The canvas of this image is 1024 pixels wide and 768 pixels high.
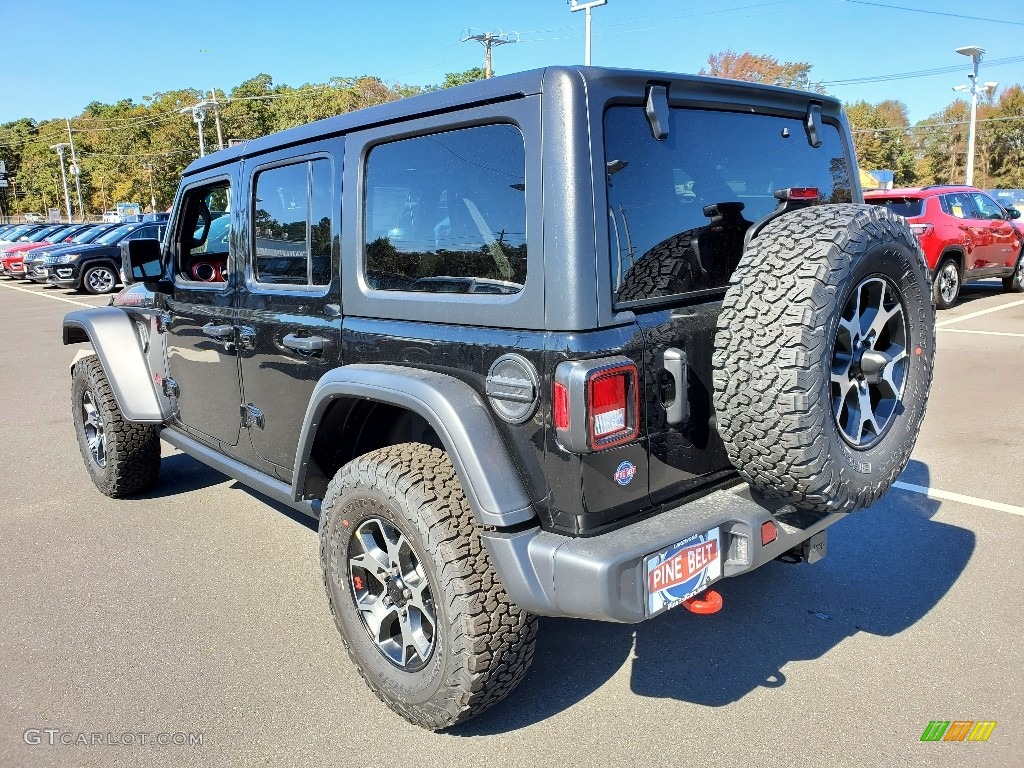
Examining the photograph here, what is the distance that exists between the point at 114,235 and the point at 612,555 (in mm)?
22631

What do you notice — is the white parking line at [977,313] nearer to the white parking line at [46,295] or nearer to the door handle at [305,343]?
the door handle at [305,343]

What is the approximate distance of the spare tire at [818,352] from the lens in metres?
2.11

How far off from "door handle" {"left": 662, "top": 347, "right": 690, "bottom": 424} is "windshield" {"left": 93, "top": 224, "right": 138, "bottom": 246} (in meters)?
21.2

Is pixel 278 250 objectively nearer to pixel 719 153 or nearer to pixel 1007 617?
pixel 719 153

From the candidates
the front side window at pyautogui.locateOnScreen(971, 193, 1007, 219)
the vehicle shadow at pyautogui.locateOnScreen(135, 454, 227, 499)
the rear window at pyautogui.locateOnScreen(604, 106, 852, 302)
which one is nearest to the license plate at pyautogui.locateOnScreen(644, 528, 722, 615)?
the rear window at pyautogui.locateOnScreen(604, 106, 852, 302)

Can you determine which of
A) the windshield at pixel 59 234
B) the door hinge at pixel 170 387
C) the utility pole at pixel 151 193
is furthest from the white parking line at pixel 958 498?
the utility pole at pixel 151 193

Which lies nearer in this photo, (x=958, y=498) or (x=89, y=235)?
(x=958, y=498)

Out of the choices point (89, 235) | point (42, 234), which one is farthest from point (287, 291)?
point (42, 234)

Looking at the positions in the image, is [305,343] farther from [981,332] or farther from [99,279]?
[99,279]

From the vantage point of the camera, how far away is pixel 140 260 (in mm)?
4250

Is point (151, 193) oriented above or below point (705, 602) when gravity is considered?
above

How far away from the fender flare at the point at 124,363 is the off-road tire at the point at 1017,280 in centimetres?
1379

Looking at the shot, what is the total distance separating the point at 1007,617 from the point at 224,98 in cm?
6448

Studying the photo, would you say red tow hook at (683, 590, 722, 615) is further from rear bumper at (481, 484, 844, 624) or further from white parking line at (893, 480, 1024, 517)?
white parking line at (893, 480, 1024, 517)
